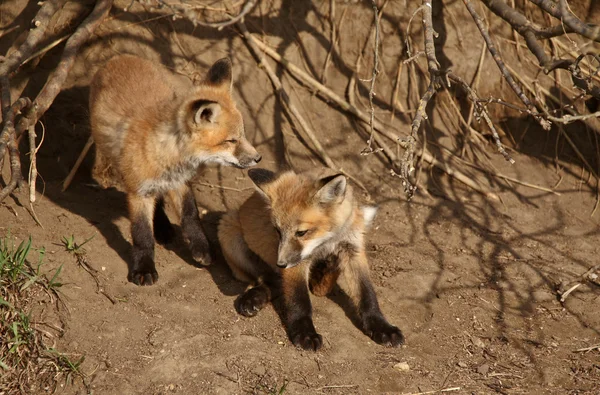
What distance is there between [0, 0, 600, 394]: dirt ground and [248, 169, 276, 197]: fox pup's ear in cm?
91

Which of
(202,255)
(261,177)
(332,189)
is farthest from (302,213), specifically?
(202,255)

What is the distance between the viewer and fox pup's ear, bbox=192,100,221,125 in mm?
4445

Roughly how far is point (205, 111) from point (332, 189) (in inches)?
46.5

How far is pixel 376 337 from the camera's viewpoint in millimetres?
4223

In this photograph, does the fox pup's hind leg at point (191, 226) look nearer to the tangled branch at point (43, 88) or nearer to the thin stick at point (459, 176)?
the tangled branch at point (43, 88)

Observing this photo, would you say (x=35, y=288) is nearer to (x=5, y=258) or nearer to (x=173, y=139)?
(x=5, y=258)

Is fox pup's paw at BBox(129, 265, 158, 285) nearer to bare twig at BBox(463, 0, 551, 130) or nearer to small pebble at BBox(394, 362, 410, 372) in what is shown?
small pebble at BBox(394, 362, 410, 372)

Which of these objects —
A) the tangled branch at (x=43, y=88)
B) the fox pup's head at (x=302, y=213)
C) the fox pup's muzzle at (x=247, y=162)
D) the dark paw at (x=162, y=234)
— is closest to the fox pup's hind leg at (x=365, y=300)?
the fox pup's head at (x=302, y=213)

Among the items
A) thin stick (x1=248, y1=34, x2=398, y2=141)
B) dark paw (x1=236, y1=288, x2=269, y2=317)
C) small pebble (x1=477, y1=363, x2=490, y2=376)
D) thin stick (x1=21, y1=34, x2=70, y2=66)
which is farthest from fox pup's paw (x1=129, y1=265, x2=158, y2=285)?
thin stick (x1=248, y1=34, x2=398, y2=141)

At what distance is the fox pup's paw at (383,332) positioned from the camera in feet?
13.7

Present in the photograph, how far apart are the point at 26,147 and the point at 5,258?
7.54 feet

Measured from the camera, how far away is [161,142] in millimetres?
4793

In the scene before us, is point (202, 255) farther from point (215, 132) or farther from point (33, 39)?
point (33, 39)

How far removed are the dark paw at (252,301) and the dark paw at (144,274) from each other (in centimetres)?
66
